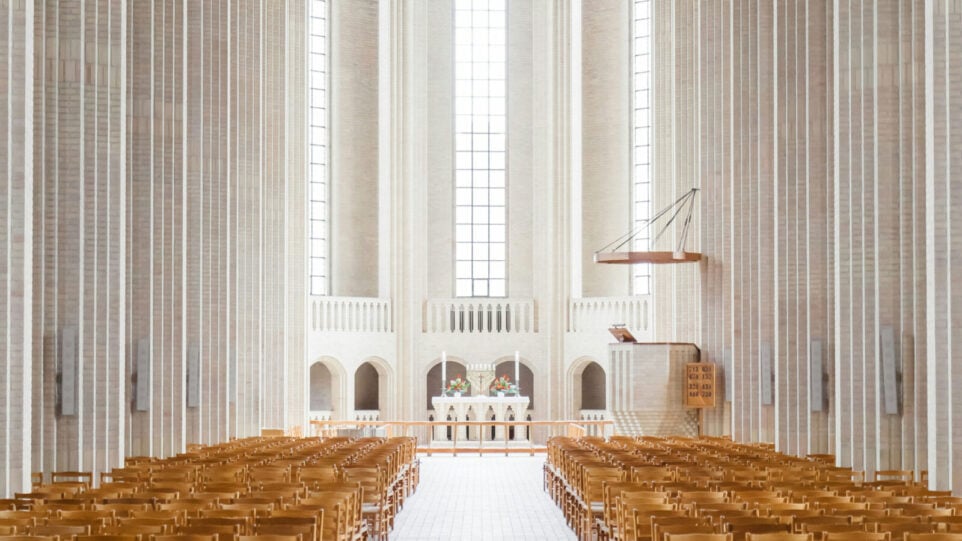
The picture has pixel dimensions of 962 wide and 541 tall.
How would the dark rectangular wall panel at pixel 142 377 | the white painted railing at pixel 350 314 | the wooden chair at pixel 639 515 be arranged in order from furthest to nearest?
the white painted railing at pixel 350 314
the dark rectangular wall panel at pixel 142 377
the wooden chair at pixel 639 515

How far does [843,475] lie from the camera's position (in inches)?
547

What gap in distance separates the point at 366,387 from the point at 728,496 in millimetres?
25805

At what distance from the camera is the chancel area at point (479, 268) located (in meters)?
13.4

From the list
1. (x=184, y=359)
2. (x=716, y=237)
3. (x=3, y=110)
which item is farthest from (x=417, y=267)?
(x=3, y=110)

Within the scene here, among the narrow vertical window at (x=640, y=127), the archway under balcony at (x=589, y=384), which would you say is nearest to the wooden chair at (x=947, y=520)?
the archway under balcony at (x=589, y=384)

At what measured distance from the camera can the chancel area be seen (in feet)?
44.1

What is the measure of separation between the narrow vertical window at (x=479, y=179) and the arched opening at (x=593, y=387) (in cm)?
345

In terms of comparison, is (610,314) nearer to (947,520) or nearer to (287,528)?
(947,520)

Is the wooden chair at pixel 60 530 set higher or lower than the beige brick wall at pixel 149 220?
lower

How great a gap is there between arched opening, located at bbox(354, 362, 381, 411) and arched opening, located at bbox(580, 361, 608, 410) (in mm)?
6186

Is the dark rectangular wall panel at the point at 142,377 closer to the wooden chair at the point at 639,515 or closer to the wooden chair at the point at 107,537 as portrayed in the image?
the wooden chair at the point at 639,515

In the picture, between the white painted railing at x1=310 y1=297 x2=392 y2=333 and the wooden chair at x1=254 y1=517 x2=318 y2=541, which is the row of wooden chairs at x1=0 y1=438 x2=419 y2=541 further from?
the white painted railing at x1=310 y1=297 x2=392 y2=333

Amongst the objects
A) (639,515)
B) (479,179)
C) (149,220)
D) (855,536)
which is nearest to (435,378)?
(479,179)

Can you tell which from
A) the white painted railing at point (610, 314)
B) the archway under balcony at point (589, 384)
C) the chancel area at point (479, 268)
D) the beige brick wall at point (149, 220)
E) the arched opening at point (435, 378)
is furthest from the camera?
the arched opening at point (435, 378)
